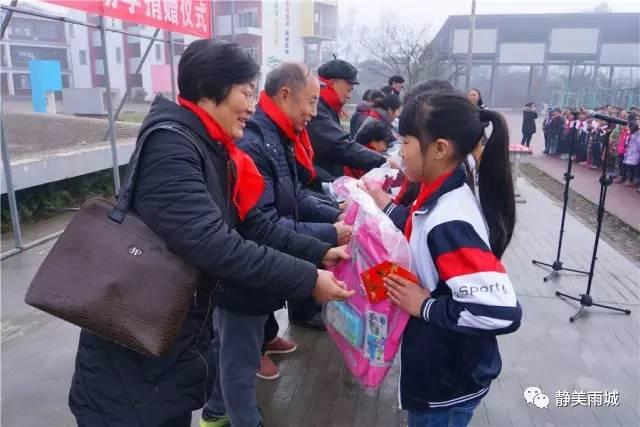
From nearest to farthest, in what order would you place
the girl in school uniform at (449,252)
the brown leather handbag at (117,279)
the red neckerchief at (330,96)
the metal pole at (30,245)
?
the brown leather handbag at (117,279) → the girl in school uniform at (449,252) → the red neckerchief at (330,96) → the metal pole at (30,245)

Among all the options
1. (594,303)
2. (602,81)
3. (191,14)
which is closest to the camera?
(594,303)

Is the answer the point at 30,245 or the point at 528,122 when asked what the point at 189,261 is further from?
the point at 528,122

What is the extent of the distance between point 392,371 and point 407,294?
5.74 feet

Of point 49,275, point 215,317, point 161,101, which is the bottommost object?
point 215,317

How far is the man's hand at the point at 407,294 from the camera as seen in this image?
1426 millimetres

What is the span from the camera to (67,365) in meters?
2.98

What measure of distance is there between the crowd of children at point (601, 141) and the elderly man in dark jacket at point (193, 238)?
20.8ft

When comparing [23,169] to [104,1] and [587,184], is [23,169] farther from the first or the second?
[587,184]

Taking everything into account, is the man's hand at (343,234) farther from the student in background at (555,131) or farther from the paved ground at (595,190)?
the student in background at (555,131)

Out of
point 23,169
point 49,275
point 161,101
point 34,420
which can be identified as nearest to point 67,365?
point 34,420

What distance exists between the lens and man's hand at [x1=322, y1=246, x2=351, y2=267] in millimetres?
1752

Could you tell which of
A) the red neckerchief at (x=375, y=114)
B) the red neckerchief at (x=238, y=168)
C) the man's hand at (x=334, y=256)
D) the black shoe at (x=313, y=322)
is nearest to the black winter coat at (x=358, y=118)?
the red neckerchief at (x=375, y=114)

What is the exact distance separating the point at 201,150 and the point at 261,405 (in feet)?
5.66

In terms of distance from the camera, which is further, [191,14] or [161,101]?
[191,14]
